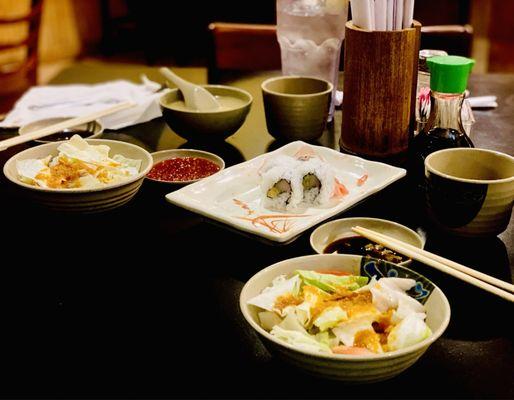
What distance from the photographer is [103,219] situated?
133 centimetres

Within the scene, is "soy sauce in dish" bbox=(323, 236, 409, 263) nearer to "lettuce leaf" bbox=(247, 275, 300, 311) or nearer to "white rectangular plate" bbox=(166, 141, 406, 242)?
"white rectangular plate" bbox=(166, 141, 406, 242)

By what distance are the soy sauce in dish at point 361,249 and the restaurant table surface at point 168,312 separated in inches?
2.5

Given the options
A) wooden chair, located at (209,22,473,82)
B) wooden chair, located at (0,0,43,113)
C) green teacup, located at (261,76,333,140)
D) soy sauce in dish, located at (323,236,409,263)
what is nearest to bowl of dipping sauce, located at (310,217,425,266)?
soy sauce in dish, located at (323,236,409,263)

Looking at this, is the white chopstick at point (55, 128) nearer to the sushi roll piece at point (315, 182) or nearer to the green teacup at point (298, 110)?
the green teacup at point (298, 110)

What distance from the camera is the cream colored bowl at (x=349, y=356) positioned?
30.8 inches

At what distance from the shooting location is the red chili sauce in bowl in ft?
4.86

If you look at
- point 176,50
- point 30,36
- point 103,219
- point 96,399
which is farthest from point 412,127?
point 176,50

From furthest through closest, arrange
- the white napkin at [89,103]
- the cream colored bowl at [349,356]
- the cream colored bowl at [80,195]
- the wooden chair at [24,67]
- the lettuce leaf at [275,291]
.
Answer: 1. the wooden chair at [24,67]
2. the white napkin at [89,103]
3. the cream colored bowl at [80,195]
4. the lettuce leaf at [275,291]
5. the cream colored bowl at [349,356]

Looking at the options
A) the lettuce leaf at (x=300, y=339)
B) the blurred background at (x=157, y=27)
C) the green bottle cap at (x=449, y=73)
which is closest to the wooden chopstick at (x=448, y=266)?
the lettuce leaf at (x=300, y=339)

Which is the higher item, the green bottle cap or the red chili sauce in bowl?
the green bottle cap

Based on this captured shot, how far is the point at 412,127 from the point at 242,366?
2.87 feet

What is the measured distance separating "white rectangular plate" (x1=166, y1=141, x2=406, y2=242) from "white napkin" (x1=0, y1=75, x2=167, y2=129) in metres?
0.60

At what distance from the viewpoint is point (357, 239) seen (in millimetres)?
1177

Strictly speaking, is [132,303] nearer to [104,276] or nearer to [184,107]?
[104,276]
